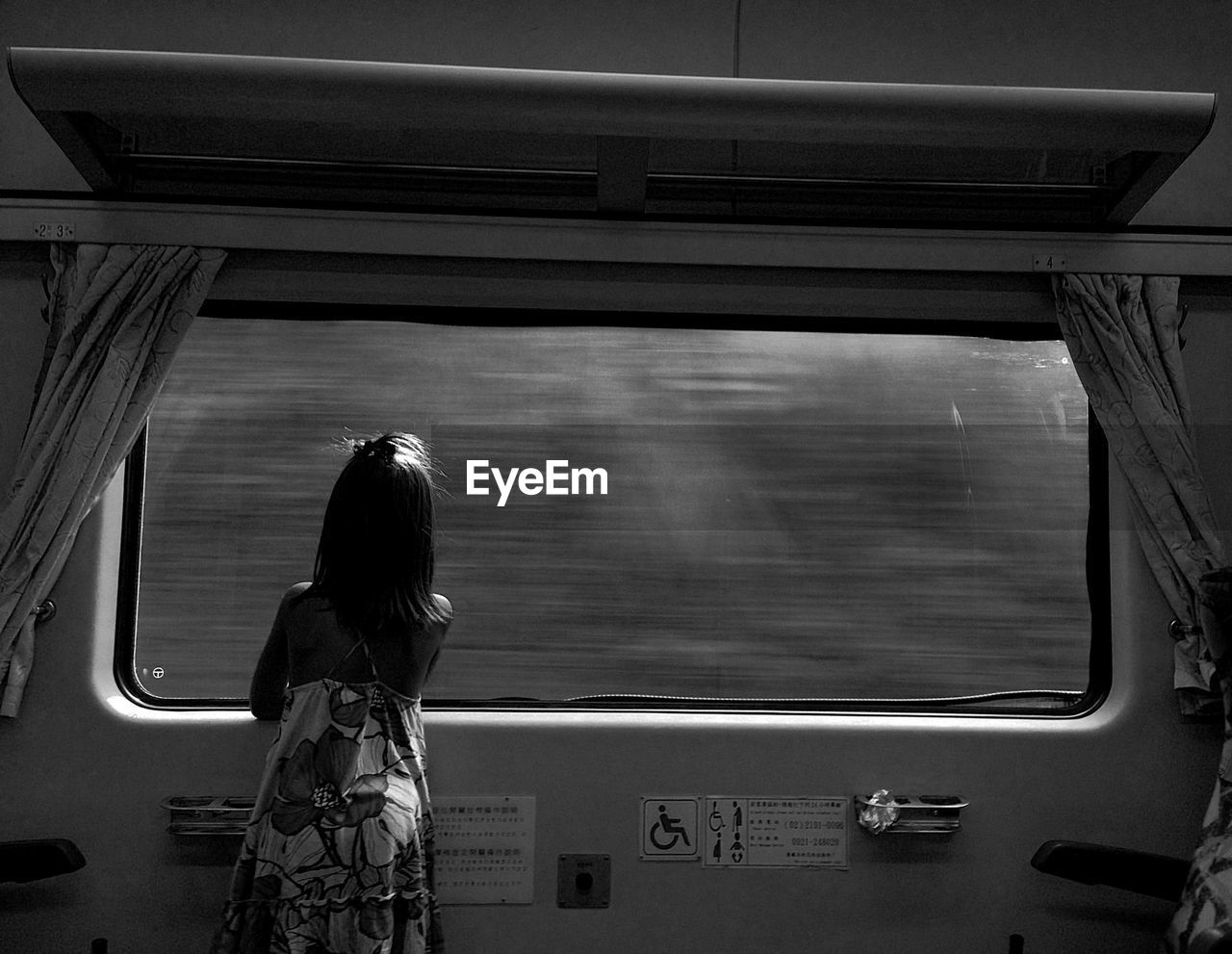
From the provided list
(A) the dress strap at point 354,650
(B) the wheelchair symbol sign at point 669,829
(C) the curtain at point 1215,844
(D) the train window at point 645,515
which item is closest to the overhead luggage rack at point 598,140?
(D) the train window at point 645,515

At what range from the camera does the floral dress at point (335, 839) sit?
1922 millimetres

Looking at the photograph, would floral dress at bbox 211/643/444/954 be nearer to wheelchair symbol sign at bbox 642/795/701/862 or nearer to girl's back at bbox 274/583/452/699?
girl's back at bbox 274/583/452/699

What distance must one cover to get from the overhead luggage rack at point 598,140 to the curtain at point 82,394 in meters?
0.20

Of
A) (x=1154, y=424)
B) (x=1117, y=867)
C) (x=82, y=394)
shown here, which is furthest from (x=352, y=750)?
(x=1154, y=424)

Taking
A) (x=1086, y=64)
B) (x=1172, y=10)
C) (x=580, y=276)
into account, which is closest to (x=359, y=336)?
(x=580, y=276)

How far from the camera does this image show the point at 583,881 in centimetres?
243

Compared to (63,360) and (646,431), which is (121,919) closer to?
(63,360)

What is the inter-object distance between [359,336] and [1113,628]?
7.30 feet

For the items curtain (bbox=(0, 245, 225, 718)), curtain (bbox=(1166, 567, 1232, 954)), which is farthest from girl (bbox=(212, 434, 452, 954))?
curtain (bbox=(1166, 567, 1232, 954))

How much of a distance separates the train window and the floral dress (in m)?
0.54

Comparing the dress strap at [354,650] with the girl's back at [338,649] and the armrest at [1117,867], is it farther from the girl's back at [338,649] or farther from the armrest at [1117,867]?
the armrest at [1117,867]

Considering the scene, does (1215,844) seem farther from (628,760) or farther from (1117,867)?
(628,760)

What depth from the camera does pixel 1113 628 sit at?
2572 millimetres

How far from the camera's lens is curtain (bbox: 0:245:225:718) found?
2.30m
